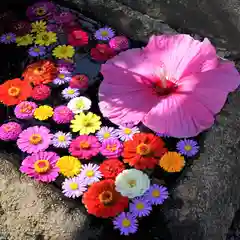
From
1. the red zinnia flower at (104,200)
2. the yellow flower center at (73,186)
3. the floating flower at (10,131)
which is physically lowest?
the floating flower at (10,131)

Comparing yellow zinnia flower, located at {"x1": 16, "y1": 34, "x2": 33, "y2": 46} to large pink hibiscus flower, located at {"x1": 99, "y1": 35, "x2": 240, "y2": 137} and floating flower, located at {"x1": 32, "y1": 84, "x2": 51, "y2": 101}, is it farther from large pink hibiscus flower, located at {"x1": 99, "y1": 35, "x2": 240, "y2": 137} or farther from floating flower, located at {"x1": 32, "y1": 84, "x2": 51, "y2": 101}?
large pink hibiscus flower, located at {"x1": 99, "y1": 35, "x2": 240, "y2": 137}

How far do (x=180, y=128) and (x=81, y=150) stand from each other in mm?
350

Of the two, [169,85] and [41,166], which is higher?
[169,85]

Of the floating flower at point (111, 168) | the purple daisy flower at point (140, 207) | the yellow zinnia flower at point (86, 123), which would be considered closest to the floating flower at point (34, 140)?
the yellow zinnia flower at point (86, 123)

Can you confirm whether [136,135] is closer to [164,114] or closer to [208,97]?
[164,114]

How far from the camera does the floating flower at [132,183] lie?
1.73m

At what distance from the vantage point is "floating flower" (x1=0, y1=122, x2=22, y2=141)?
1892mm

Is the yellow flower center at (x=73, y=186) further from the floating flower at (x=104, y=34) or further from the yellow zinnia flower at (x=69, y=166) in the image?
the floating flower at (x=104, y=34)

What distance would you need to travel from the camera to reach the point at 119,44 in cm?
218

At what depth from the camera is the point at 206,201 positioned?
172 centimetres

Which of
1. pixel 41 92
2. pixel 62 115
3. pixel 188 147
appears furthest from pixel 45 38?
pixel 188 147

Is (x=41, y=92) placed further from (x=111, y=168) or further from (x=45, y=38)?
(x=111, y=168)

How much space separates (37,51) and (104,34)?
0.93 ft

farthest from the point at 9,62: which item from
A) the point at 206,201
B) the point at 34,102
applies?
the point at 206,201
